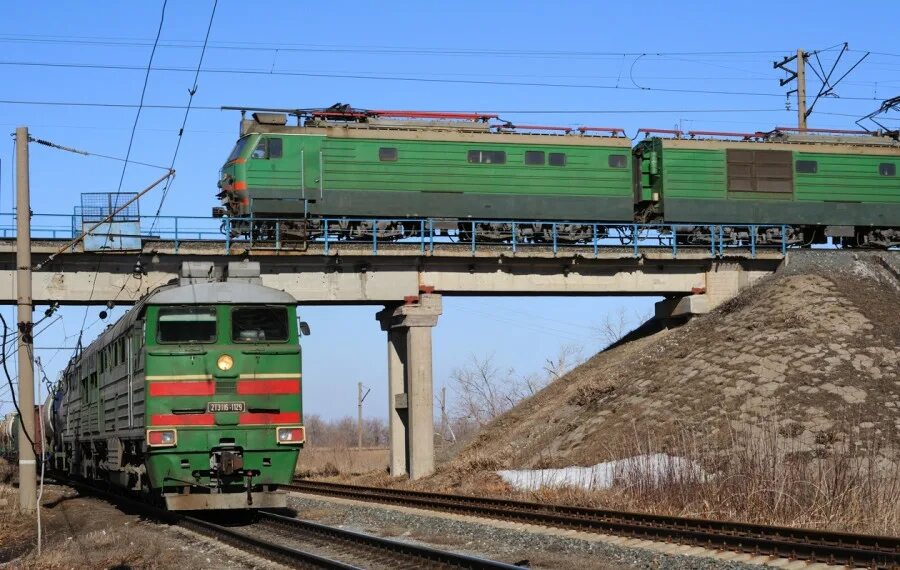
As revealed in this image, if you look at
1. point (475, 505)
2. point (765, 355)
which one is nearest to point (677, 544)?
point (475, 505)

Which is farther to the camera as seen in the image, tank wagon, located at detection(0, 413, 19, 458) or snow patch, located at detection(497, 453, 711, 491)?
tank wagon, located at detection(0, 413, 19, 458)

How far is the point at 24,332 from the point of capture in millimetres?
20812

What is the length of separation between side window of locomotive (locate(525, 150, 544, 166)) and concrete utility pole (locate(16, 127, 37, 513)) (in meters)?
16.8

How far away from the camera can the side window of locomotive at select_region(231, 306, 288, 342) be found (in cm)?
1778

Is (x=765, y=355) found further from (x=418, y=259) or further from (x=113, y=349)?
(x=113, y=349)

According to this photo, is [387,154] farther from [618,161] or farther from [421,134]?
[618,161]

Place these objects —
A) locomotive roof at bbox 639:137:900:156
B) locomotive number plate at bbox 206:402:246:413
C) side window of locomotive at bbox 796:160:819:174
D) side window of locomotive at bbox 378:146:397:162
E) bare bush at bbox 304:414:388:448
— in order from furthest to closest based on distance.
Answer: bare bush at bbox 304:414:388:448 < side window of locomotive at bbox 796:160:819:174 < locomotive roof at bbox 639:137:900:156 < side window of locomotive at bbox 378:146:397:162 < locomotive number plate at bbox 206:402:246:413

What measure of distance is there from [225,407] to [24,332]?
5742 millimetres

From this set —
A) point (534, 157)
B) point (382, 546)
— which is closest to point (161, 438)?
point (382, 546)

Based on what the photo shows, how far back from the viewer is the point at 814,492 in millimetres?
16969

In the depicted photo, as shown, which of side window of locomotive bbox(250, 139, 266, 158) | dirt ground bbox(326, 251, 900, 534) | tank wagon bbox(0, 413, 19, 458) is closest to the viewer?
dirt ground bbox(326, 251, 900, 534)

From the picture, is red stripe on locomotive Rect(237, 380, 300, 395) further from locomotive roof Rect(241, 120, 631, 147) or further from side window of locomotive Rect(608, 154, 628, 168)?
side window of locomotive Rect(608, 154, 628, 168)

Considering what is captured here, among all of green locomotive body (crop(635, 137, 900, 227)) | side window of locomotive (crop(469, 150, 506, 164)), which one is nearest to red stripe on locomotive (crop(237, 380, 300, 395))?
side window of locomotive (crop(469, 150, 506, 164))

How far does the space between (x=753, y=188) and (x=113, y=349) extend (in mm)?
23104
